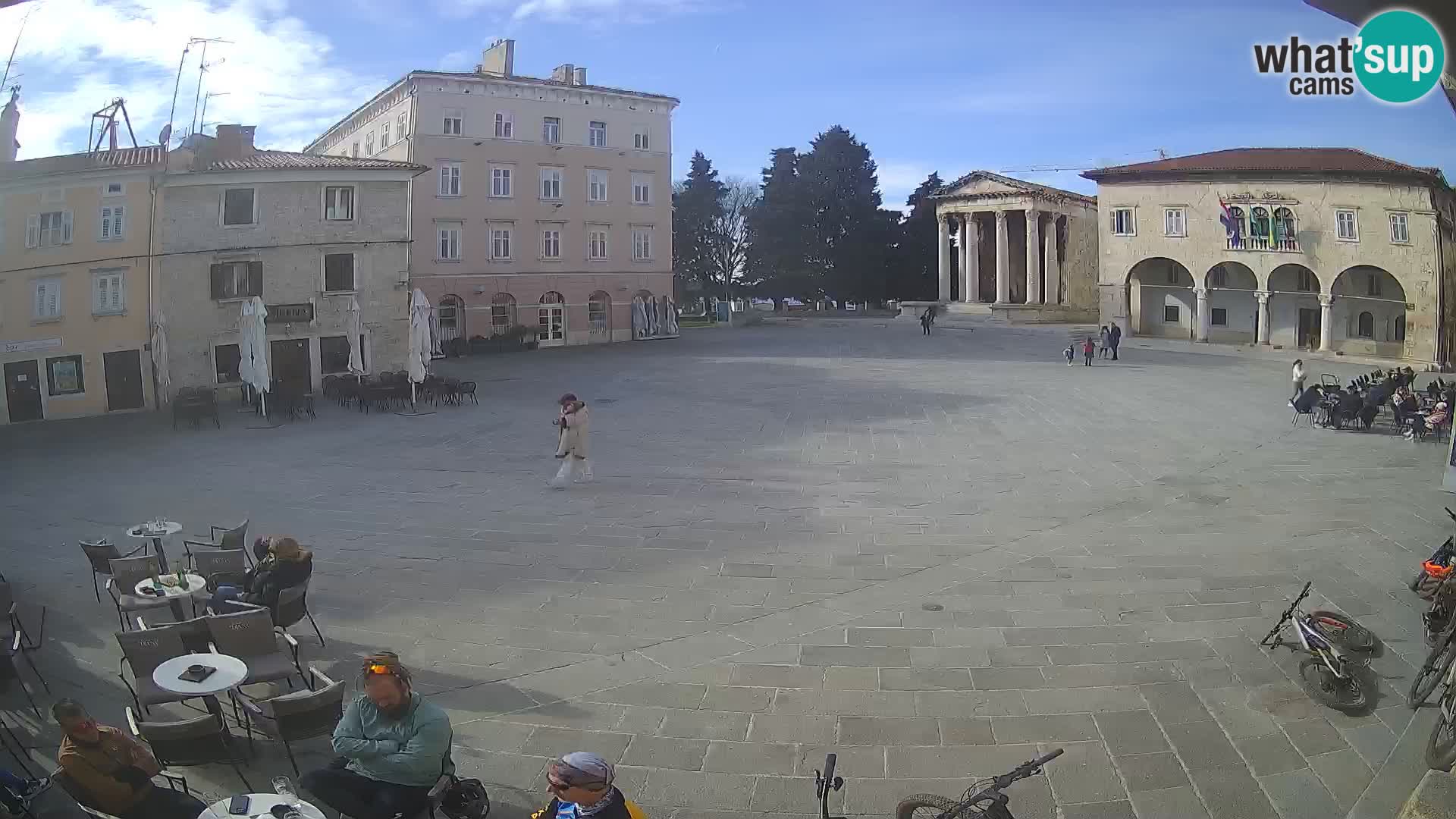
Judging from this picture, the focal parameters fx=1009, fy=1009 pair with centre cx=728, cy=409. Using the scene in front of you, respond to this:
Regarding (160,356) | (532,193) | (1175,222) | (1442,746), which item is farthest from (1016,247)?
(1442,746)

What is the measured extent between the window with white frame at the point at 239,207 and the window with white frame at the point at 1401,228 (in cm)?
3171

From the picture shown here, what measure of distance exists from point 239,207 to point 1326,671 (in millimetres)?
24365

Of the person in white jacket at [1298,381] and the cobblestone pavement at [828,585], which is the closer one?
the cobblestone pavement at [828,585]

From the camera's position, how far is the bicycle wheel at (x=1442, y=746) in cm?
→ 519

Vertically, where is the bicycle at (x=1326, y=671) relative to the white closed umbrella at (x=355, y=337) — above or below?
below

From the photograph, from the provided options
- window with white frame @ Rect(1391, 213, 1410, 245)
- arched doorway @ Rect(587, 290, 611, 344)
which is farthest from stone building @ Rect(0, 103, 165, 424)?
window with white frame @ Rect(1391, 213, 1410, 245)

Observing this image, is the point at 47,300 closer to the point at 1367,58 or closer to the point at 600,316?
the point at 1367,58

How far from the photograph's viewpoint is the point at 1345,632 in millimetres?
7293

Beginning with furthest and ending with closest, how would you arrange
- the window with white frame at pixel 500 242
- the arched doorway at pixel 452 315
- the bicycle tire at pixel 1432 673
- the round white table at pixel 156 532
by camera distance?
the window with white frame at pixel 500 242
the arched doorway at pixel 452 315
the round white table at pixel 156 532
the bicycle tire at pixel 1432 673

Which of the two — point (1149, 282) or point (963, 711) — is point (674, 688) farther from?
point (1149, 282)

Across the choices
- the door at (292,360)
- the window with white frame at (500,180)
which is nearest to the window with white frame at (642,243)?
the window with white frame at (500,180)

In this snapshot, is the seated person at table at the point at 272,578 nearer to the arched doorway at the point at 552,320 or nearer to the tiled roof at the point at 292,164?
the tiled roof at the point at 292,164

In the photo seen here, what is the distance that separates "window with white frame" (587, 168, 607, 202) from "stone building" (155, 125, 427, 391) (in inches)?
626

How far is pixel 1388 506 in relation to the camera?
12.1 m
